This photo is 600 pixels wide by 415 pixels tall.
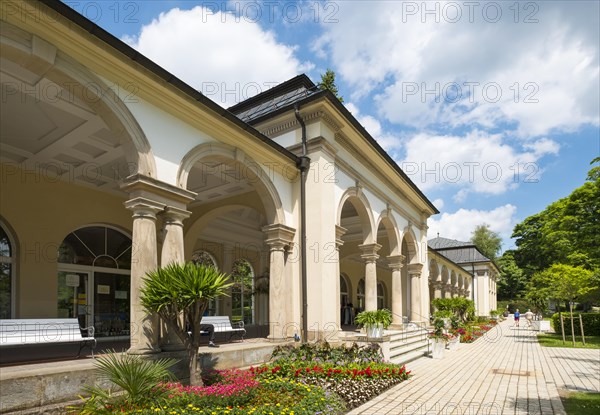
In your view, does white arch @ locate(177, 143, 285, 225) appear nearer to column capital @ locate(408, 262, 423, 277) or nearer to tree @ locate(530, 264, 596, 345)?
column capital @ locate(408, 262, 423, 277)

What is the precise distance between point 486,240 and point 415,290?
180 ft

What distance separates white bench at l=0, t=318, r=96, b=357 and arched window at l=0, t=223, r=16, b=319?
3.91 m

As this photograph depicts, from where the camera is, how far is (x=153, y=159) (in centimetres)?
745

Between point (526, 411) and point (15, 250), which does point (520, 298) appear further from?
point (15, 250)

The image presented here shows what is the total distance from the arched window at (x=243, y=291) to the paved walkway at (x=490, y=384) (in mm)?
8957

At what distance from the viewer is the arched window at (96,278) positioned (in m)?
12.0

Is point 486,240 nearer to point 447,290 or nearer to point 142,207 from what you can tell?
point 447,290

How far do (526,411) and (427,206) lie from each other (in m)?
16.3

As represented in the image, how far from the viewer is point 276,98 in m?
14.5

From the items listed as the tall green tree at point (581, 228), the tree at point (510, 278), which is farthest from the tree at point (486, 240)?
the tall green tree at point (581, 228)

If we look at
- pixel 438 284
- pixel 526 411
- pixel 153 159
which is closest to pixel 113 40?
pixel 153 159

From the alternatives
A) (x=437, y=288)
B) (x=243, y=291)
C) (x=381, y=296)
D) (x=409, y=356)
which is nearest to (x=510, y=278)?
(x=381, y=296)

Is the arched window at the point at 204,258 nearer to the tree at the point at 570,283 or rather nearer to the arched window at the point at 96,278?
the arched window at the point at 96,278

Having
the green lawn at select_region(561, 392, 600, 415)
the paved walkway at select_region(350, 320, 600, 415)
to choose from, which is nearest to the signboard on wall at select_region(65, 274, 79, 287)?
the paved walkway at select_region(350, 320, 600, 415)
